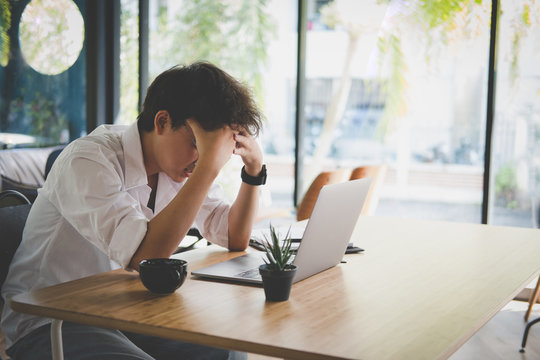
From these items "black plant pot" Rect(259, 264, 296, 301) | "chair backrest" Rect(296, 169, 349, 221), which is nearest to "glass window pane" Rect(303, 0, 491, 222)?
"chair backrest" Rect(296, 169, 349, 221)

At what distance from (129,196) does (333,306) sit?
632 millimetres

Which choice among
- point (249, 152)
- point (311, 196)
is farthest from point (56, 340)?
point (311, 196)

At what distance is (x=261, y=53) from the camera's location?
16.4ft

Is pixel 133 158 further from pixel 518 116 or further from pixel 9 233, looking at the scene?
pixel 518 116

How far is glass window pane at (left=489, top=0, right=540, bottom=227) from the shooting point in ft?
13.3

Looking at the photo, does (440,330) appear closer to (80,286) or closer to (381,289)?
(381,289)

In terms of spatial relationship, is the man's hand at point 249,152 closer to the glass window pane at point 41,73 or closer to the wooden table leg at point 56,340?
the wooden table leg at point 56,340

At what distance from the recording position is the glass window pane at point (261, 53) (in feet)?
16.1

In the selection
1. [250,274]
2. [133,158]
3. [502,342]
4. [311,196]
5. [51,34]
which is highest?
[51,34]

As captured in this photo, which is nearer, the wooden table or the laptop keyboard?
the wooden table

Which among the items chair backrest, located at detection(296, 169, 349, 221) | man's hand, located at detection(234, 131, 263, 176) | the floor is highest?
man's hand, located at detection(234, 131, 263, 176)

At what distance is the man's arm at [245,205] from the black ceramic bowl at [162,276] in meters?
0.53

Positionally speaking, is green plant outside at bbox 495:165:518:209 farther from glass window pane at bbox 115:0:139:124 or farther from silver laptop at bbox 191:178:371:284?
glass window pane at bbox 115:0:139:124

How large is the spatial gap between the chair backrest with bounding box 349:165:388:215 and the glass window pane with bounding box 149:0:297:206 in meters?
0.93
